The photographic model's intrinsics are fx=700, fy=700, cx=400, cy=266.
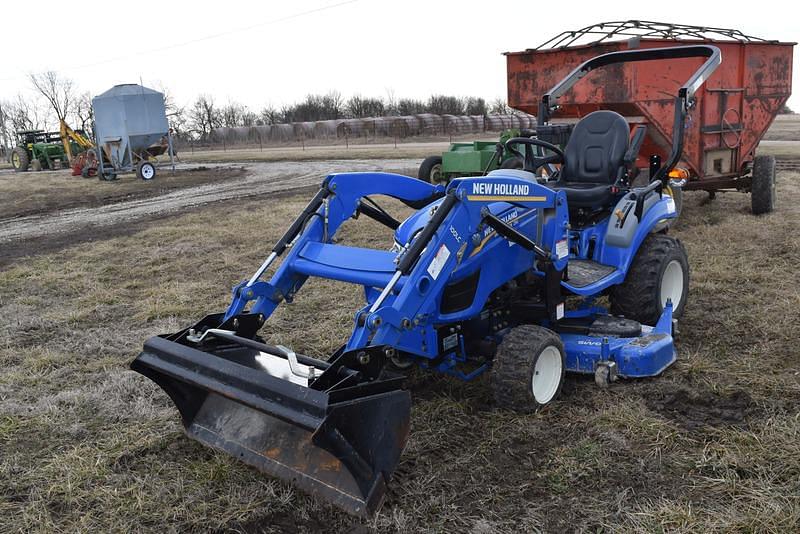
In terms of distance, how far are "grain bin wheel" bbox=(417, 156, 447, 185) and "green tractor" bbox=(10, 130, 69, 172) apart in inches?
877

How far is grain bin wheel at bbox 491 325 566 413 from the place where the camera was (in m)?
3.82

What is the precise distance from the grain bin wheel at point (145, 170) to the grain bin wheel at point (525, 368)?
20531mm

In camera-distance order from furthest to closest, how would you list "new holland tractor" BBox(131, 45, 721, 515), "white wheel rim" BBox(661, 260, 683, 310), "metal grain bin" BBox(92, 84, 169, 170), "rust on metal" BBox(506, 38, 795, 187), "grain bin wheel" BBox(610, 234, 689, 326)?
"metal grain bin" BBox(92, 84, 169, 170), "rust on metal" BBox(506, 38, 795, 187), "white wheel rim" BBox(661, 260, 683, 310), "grain bin wheel" BBox(610, 234, 689, 326), "new holland tractor" BBox(131, 45, 721, 515)

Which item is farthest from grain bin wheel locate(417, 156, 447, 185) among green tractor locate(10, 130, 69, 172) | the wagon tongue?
green tractor locate(10, 130, 69, 172)

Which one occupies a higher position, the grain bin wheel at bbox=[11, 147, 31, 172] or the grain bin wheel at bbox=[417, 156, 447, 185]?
the grain bin wheel at bbox=[11, 147, 31, 172]

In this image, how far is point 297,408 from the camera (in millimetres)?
2973

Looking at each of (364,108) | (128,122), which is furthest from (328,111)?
(128,122)

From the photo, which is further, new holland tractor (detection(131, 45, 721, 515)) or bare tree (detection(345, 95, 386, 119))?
bare tree (detection(345, 95, 386, 119))

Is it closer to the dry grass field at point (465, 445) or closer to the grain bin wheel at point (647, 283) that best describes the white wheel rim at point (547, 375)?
the dry grass field at point (465, 445)

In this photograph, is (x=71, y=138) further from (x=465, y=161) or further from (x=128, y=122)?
(x=465, y=161)

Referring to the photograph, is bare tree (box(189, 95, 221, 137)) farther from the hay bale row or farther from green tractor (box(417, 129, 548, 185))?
green tractor (box(417, 129, 548, 185))

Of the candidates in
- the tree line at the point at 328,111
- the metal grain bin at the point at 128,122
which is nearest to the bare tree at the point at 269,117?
the tree line at the point at 328,111

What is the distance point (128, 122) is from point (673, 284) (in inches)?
831

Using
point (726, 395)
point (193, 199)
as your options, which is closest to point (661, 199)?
point (726, 395)
